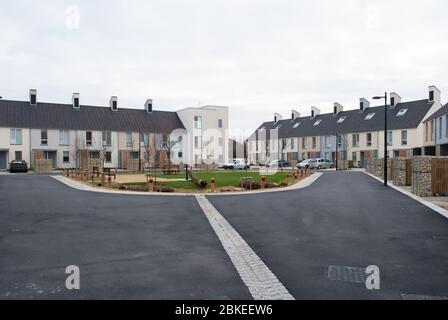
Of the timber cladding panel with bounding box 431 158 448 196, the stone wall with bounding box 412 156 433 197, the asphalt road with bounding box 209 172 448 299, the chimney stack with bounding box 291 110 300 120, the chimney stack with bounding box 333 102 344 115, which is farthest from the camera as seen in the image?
the chimney stack with bounding box 291 110 300 120

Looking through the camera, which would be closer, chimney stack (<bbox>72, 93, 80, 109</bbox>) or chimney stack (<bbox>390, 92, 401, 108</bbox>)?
chimney stack (<bbox>72, 93, 80, 109</bbox>)

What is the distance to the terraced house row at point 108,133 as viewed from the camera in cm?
4612

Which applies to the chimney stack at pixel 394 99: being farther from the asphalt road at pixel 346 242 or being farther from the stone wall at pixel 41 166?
the stone wall at pixel 41 166

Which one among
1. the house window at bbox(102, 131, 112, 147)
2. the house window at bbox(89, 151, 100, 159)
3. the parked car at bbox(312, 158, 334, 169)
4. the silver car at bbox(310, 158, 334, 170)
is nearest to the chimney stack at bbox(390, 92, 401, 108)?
the parked car at bbox(312, 158, 334, 169)

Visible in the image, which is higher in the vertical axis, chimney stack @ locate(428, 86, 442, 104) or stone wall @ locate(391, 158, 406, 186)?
chimney stack @ locate(428, 86, 442, 104)

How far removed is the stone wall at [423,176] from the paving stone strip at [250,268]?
10667 mm

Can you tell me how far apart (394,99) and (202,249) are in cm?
5302

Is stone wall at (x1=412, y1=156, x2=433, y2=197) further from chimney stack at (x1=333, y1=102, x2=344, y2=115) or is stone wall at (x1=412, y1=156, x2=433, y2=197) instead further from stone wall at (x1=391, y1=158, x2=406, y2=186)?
chimney stack at (x1=333, y1=102, x2=344, y2=115)

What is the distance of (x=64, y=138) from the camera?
48.9m

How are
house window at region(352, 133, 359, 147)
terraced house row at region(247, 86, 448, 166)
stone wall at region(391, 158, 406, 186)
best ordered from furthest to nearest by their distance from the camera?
house window at region(352, 133, 359, 147)
terraced house row at region(247, 86, 448, 166)
stone wall at region(391, 158, 406, 186)

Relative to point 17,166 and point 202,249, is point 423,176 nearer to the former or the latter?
point 202,249

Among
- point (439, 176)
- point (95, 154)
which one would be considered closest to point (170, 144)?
point (95, 154)

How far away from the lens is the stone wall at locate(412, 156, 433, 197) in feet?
54.7

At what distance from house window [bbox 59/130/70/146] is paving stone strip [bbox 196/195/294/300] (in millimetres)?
43541
